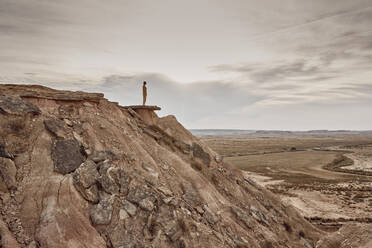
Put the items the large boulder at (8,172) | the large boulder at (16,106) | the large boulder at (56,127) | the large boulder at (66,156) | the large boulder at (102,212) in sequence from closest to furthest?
the large boulder at (8,172) → the large boulder at (102,212) → the large boulder at (66,156) → the large boulder at (16,106) → the large boulder at (56,127)

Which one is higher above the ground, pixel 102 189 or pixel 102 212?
pixel 102 189

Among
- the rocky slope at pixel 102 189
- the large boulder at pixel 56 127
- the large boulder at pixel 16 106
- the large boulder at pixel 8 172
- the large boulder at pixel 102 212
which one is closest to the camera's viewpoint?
the rocky slope at pixel 102 189

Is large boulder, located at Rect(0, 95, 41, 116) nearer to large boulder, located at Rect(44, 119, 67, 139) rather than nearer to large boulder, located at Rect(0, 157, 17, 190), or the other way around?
large boulder, located at Rect(44, 119, 67, 139)

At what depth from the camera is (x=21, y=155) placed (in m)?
9.34

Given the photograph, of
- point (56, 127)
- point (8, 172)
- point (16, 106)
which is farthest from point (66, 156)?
point (16, 106)

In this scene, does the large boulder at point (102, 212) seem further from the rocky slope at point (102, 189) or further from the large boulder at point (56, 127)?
the large boulder at point (56, 127)

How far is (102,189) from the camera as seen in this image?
31.4ft

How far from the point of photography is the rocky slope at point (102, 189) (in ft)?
26.7

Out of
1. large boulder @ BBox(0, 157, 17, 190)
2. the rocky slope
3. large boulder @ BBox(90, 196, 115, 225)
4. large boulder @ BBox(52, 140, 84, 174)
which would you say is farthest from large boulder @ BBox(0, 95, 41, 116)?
large boulder @ BBox(90, 196, 115, 225)

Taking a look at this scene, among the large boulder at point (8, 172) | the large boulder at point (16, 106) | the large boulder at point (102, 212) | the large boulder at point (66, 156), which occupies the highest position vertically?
the large boulder at point (16, 106)

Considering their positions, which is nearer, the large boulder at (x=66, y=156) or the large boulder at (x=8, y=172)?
the large boulder at (x=8, y=172)

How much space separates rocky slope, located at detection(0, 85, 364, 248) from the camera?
8.15m

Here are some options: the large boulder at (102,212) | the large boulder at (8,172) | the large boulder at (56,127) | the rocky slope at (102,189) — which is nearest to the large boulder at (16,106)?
the rocky slope at (102,189)

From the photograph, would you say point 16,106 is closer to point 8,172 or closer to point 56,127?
point 56,127
